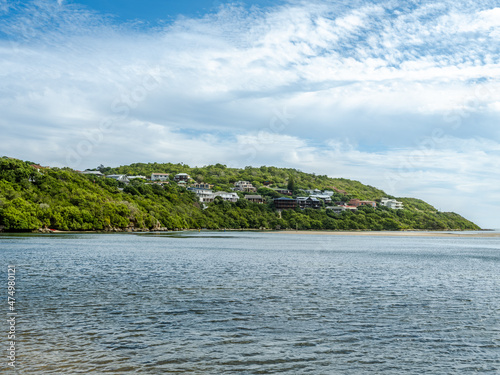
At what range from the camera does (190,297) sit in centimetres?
2630

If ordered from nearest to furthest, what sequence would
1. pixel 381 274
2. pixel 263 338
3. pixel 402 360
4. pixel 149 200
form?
pixel 402 360 → pixel 263 338 → pixel 381 274 → pixel 149 200

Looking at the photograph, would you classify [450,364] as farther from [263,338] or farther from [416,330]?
[263,338]

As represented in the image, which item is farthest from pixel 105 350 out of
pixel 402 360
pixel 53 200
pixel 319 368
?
pixel 53 200

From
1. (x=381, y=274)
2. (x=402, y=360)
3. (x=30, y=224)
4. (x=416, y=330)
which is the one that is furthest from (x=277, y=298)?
(x=30, y=224)

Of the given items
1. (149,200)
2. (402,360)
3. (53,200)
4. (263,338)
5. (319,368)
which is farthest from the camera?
(149,200)

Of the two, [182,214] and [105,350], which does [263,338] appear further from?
[182,214]

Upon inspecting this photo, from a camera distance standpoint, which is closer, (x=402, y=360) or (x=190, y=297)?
(x=402, y=360)

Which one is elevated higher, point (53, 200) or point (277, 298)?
point (53, 200)

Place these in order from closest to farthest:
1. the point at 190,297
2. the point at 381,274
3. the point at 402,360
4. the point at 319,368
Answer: the point at 319,368
the point at 402,360
the point at 190,297
the point at 381,274

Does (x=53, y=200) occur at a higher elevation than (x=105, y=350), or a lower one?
higher

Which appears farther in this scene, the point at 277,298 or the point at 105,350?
the point at 277,298

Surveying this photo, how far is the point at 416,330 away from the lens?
1928cm

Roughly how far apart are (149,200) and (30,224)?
198 feet

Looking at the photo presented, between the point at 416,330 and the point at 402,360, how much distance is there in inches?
175
